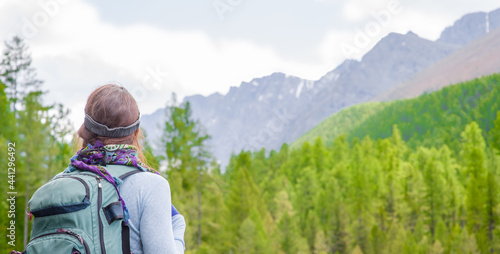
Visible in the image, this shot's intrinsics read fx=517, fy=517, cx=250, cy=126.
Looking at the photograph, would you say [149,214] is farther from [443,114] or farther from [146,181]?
[443,114]

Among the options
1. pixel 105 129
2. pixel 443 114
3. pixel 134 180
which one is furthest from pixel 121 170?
pixel 443 114

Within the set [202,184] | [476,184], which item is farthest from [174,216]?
[476,184]

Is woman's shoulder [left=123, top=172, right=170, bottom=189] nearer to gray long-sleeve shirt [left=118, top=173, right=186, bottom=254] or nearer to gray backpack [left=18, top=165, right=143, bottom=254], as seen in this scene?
gray long-sleeve shirt [left=118, top=173, right=186, bottom=254]

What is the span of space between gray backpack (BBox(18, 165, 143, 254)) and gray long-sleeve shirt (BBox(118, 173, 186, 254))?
0.09m

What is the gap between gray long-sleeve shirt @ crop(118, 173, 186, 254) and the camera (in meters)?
2.44

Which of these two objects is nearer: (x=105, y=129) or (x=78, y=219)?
(x=78, y=219)

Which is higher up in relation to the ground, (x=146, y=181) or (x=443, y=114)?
(x=443, y=114)

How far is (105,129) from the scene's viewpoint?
2.62m

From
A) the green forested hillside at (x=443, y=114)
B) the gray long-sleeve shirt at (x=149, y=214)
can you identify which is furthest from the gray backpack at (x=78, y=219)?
the green forested hillside at (x=443, y=114)

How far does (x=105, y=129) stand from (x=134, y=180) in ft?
1.07

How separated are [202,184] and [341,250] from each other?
24.7 metres

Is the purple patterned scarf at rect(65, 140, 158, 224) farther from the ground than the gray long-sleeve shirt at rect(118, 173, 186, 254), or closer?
farther from the ground

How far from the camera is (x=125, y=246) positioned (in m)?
2.38

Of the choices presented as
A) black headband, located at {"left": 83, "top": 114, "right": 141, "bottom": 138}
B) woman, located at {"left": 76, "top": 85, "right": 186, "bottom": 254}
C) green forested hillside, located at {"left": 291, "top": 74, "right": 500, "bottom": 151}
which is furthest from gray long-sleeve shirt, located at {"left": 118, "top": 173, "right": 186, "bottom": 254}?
green forested hillside, located at {"left": 291, "top": 74, "right": 500, "bottom": 151}
